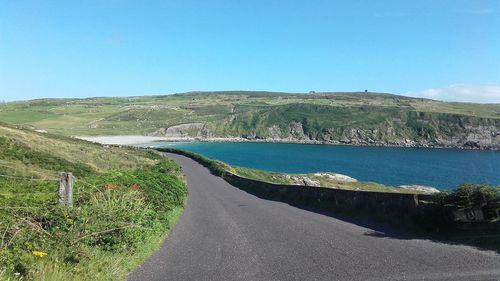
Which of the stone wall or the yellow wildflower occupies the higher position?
the yellow wildflower

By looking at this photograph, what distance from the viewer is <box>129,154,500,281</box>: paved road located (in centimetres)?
927

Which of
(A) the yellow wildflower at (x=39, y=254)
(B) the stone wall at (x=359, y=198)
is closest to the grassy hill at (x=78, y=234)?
(A) the yellow wildflower at (x=39, y=254)

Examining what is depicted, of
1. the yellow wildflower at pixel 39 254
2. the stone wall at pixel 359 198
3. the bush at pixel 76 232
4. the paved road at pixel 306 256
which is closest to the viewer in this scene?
the yellow wildflower at pixel 39 254

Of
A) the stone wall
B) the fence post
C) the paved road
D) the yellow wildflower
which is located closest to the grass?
the stone wall

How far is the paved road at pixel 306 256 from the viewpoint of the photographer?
9.27 m

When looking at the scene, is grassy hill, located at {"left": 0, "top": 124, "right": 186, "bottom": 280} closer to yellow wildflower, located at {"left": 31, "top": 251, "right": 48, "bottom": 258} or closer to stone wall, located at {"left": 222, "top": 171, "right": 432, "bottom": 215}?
yellow wildflower, located at {"left": 31, "top": 251, "right": 48, "bottom": 258}

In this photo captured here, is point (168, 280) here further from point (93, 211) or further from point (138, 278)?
point (93, 211)

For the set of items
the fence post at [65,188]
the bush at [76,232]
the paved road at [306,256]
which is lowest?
the paved road at [306,256]

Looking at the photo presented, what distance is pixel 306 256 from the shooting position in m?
11.1

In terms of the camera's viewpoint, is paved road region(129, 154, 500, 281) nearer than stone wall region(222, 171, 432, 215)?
Yes

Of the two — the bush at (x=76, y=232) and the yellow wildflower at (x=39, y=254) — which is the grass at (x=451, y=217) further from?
the yellow wildflower at (x=39, y=254)

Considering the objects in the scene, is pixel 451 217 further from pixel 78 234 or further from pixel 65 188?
pixel 65 188

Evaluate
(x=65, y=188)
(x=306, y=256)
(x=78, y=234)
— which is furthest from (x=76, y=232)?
(x=306, y=256)

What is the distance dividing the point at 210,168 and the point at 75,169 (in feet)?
89.9
